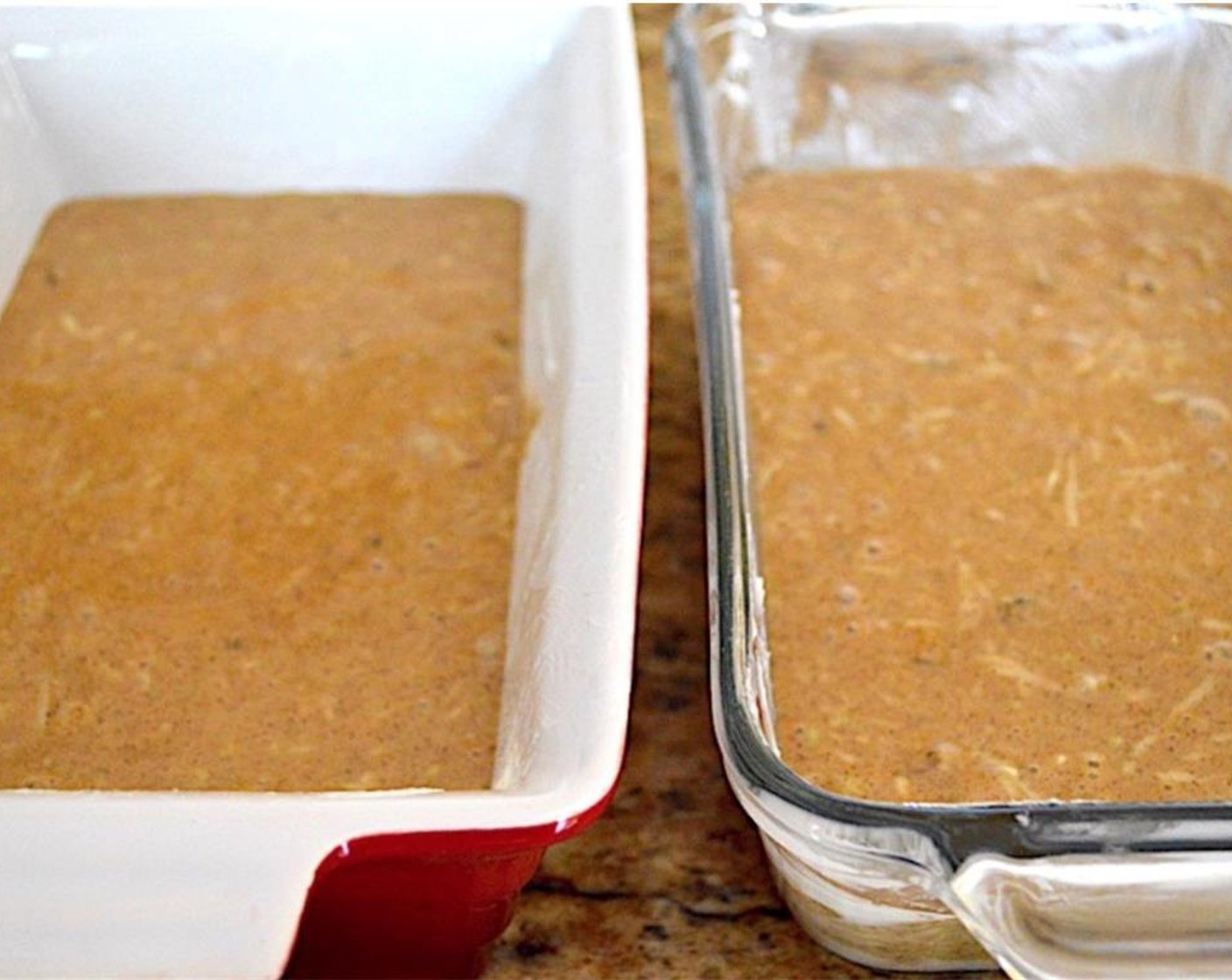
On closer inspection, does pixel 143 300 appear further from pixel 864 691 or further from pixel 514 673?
pixel 864 691

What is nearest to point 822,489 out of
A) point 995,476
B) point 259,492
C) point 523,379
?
point 995,476

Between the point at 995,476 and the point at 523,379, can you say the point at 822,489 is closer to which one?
the point at 995,476

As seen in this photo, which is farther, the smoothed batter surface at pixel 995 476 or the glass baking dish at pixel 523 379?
the smoothed batter surface at pixel 995 476

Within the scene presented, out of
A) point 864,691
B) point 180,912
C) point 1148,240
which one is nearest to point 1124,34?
point 1148,240

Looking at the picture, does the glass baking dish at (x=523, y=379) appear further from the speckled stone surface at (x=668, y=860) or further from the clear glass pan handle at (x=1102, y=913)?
the clear glass pan handle at (x=1102, y=913)

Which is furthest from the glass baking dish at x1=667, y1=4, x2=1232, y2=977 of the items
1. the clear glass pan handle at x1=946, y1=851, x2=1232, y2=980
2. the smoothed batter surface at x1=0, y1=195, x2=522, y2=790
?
the smoothed batter surface at x1=0, y1=195, x2=522, y2=790

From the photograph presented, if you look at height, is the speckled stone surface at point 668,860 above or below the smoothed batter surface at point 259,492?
below

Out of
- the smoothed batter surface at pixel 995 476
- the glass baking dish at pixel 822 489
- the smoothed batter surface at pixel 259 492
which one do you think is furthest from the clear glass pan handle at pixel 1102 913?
the smoothed batter surface at pixel 259 492
